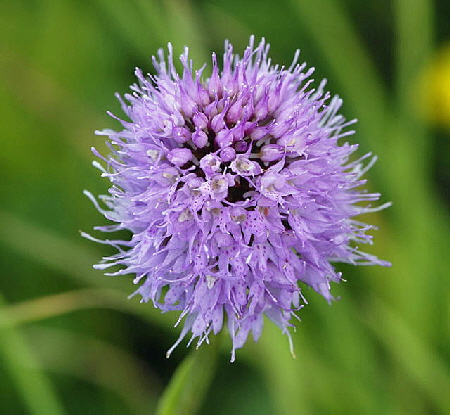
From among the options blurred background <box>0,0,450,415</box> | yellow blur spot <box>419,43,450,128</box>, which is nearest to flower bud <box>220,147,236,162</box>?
blurred background <box>0,0,450,415</box>

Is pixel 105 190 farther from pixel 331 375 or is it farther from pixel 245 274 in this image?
pixel 245 274

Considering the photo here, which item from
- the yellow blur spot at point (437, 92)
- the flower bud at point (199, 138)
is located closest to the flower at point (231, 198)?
the flower bud at point (199, 138)

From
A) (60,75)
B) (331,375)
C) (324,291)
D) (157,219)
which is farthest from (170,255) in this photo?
(60,75)

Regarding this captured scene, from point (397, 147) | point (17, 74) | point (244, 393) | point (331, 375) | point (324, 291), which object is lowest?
point (244, 393)

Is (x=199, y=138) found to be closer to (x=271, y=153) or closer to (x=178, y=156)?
(x=178, y=156)

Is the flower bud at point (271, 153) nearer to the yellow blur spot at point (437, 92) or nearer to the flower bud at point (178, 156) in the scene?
the flower bud at point (178, 156)

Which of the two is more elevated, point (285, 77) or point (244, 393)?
point (285, 77)
